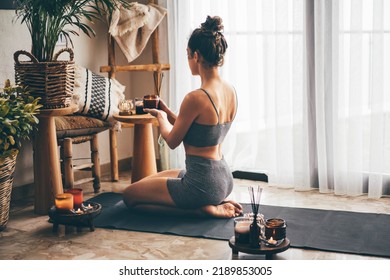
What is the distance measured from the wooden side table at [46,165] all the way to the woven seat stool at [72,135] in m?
0.29

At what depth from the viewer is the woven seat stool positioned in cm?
417

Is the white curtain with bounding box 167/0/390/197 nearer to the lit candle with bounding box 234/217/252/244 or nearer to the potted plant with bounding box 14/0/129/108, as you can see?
the potted plant with bounding box 14/0/129/108

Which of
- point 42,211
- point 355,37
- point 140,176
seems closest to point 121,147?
point 140,176

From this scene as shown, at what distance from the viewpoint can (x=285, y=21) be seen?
4227 mm

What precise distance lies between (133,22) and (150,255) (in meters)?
2.00

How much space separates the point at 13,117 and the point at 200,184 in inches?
41.6

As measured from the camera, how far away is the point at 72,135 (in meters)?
4.22

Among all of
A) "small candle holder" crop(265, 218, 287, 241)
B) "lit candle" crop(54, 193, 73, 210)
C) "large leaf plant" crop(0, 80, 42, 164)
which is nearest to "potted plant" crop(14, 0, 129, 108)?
"large leaf plant" crop(0, 80, 42, 164)

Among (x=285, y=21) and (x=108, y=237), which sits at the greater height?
(x=285, y=21)

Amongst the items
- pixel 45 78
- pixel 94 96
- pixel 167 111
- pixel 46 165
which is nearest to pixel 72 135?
pixel 94 96

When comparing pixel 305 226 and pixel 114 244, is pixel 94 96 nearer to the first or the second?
pixel 114 244

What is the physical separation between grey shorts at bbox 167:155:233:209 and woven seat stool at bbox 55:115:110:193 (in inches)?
33.0
